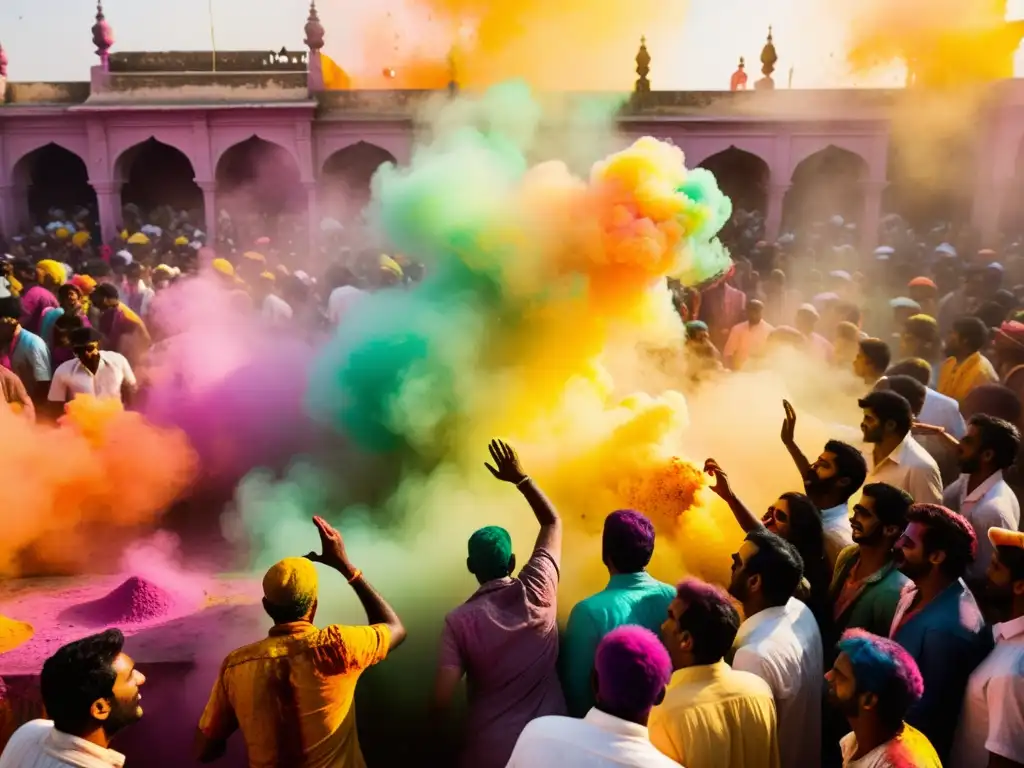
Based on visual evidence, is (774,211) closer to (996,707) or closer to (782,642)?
(782,642)

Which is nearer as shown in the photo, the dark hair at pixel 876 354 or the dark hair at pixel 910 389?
the dark hair at pixel 910 389

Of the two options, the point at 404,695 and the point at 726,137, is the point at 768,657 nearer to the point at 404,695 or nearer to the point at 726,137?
the point at 404,695

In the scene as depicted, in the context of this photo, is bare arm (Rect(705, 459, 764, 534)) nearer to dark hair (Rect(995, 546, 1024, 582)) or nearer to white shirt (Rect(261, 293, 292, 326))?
dark hair (Rect(995, 546, 1024, 582))

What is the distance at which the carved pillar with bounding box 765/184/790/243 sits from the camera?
20.4m

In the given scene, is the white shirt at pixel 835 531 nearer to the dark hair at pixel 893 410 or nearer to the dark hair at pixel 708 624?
the dark hair at pixel 893 410

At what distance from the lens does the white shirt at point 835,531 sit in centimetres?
425

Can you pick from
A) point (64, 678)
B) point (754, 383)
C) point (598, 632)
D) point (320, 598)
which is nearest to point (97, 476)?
point (320, 598)

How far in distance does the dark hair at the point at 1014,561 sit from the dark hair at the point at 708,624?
1098 mm

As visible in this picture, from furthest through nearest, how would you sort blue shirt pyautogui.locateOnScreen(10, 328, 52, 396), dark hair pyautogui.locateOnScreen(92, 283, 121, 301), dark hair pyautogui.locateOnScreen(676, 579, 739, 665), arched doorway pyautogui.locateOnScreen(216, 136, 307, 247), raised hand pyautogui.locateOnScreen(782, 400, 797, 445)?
arched doorway pyautogui.locateOnScreen(216, 136, 307, 247) < dark hair pyautogui.locateOnScreen(92, 283, 121, 301) < blue shirt pyautogui.locateOnScreen(10, 328, 52, 396) < raised hand pyautogui.locateOnScreen(782, 400, 797, 445) < dark hair pyautogui.locateOnScreen(676, 579, 739, 665)

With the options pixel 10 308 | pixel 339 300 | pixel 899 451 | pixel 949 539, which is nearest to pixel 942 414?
pixel 899 451

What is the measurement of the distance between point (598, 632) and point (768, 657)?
69cm

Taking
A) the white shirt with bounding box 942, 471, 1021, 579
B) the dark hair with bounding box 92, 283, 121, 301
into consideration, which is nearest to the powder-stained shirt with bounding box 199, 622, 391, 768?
the white shirt with bounding box 942, 471, 1021, 579

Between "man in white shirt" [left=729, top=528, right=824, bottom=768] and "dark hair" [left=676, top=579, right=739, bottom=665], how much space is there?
1.06ft

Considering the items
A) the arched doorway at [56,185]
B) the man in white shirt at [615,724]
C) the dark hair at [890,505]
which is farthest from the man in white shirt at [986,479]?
the arched doorway at [56,185]
